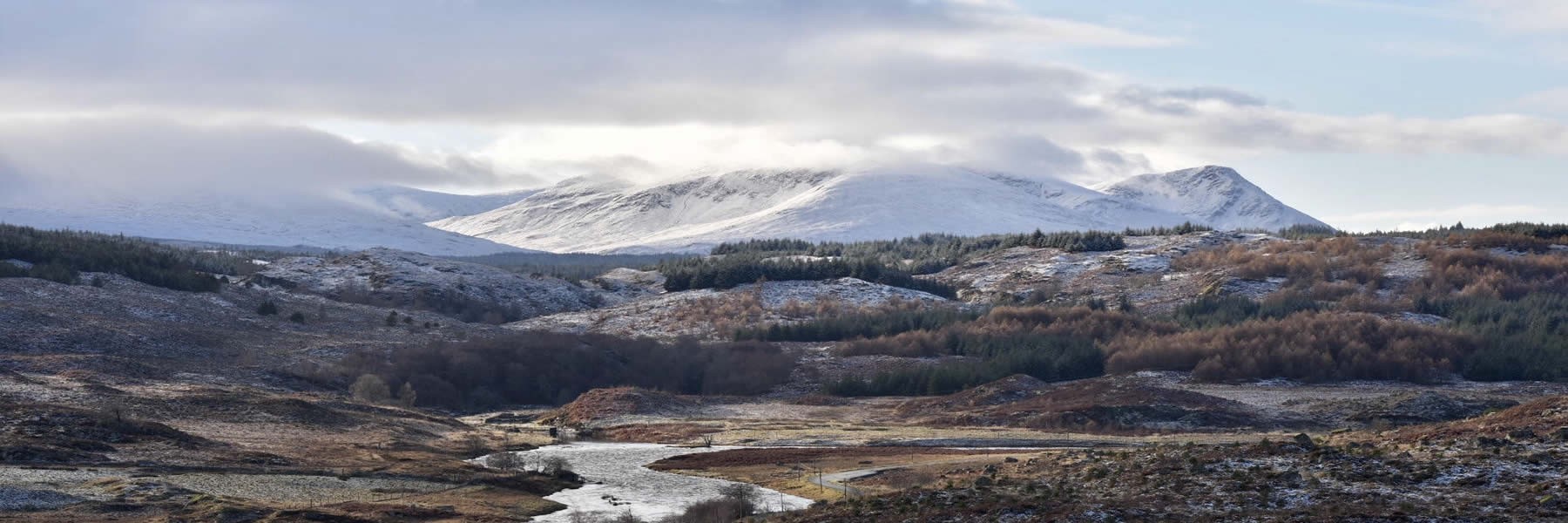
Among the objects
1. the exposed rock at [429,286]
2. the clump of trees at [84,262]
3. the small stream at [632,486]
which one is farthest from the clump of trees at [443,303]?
the small stream at [632,486]

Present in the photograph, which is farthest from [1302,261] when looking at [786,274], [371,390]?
[371,390]

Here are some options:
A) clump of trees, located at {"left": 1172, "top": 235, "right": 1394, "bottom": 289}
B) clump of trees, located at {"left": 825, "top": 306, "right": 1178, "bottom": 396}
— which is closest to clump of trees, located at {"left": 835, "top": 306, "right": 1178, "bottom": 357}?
clump of trees, located at {"left": 825, "top": 306, "right": 1178, "bottom": 396}

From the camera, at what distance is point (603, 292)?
185125mm

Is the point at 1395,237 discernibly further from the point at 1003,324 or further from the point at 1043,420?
the point at 1043,420

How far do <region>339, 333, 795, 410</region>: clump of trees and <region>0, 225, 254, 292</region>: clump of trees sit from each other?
26292 millimetres

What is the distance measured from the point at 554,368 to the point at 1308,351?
54.0 m

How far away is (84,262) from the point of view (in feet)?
449

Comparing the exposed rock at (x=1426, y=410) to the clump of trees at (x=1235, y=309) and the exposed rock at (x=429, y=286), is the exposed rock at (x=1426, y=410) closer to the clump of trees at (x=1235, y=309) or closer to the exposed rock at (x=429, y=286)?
the clump of trees at (x=1235, y=309)

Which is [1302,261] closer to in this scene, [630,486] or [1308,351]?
[1308,351]

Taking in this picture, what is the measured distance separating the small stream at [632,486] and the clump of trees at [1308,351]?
153 feet

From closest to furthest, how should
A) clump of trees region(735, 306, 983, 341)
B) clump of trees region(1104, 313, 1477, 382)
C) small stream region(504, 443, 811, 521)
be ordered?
1. small stream region(504, 443, 811, 521)
2. clump of trees region(1104, 313, 1477, 382)
3. clump of trees region(735, 306, 983, 341)

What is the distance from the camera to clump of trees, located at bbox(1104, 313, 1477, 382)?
118125 mm

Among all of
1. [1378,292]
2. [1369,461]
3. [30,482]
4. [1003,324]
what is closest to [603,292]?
[1003,324]

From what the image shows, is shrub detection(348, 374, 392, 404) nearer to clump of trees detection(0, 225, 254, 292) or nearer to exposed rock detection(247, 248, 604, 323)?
clump of trees detection(0, 225, 254, 292)
